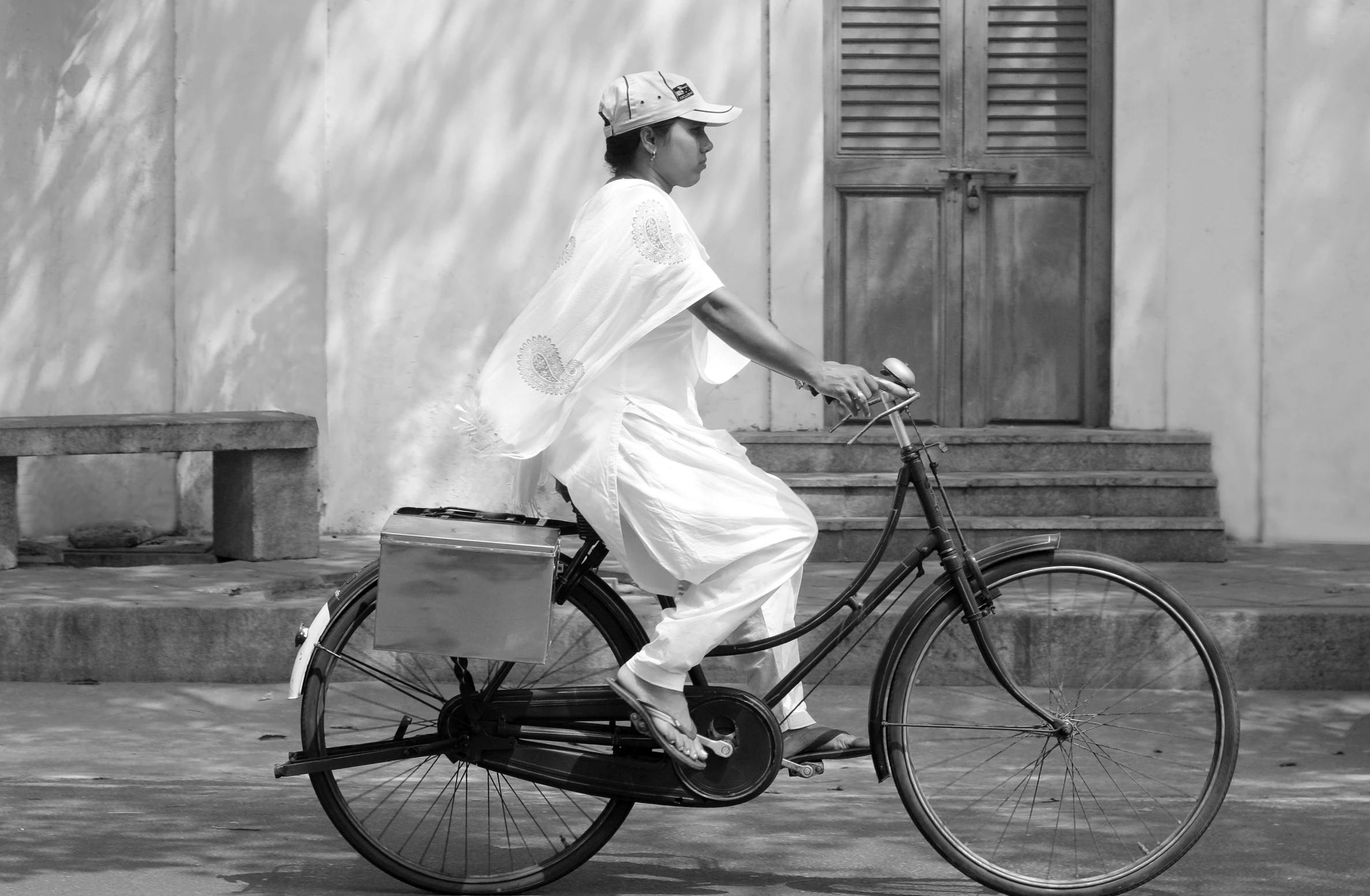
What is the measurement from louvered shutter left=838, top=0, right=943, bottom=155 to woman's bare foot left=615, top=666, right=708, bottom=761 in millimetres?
5243

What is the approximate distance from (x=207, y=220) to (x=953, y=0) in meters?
3.75

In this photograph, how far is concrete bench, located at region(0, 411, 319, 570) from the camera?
24.0 ft

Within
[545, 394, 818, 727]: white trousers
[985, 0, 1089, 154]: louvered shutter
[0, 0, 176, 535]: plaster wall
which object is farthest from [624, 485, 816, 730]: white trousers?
[0, 0, 176, 535]: plaster wall

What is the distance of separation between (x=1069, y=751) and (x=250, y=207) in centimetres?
567

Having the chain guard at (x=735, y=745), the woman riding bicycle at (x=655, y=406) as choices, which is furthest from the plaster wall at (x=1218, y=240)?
the chain guard at (x=735, y=745)

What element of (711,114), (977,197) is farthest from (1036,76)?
(711,114)

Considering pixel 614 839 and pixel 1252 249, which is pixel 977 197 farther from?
pixel 614 839

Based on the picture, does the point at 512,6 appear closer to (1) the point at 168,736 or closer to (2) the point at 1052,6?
(2) the point at 1052,6

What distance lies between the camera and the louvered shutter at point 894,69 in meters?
8.54

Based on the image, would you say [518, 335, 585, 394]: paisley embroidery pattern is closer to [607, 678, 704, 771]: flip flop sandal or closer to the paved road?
[607, 678, 704, 771]: flip flop sandal

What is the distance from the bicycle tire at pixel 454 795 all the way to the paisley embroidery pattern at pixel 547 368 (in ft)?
1.59

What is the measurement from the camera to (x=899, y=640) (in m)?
3.90

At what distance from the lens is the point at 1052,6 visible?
335 inches

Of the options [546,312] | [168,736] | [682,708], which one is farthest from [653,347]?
[168,736]
